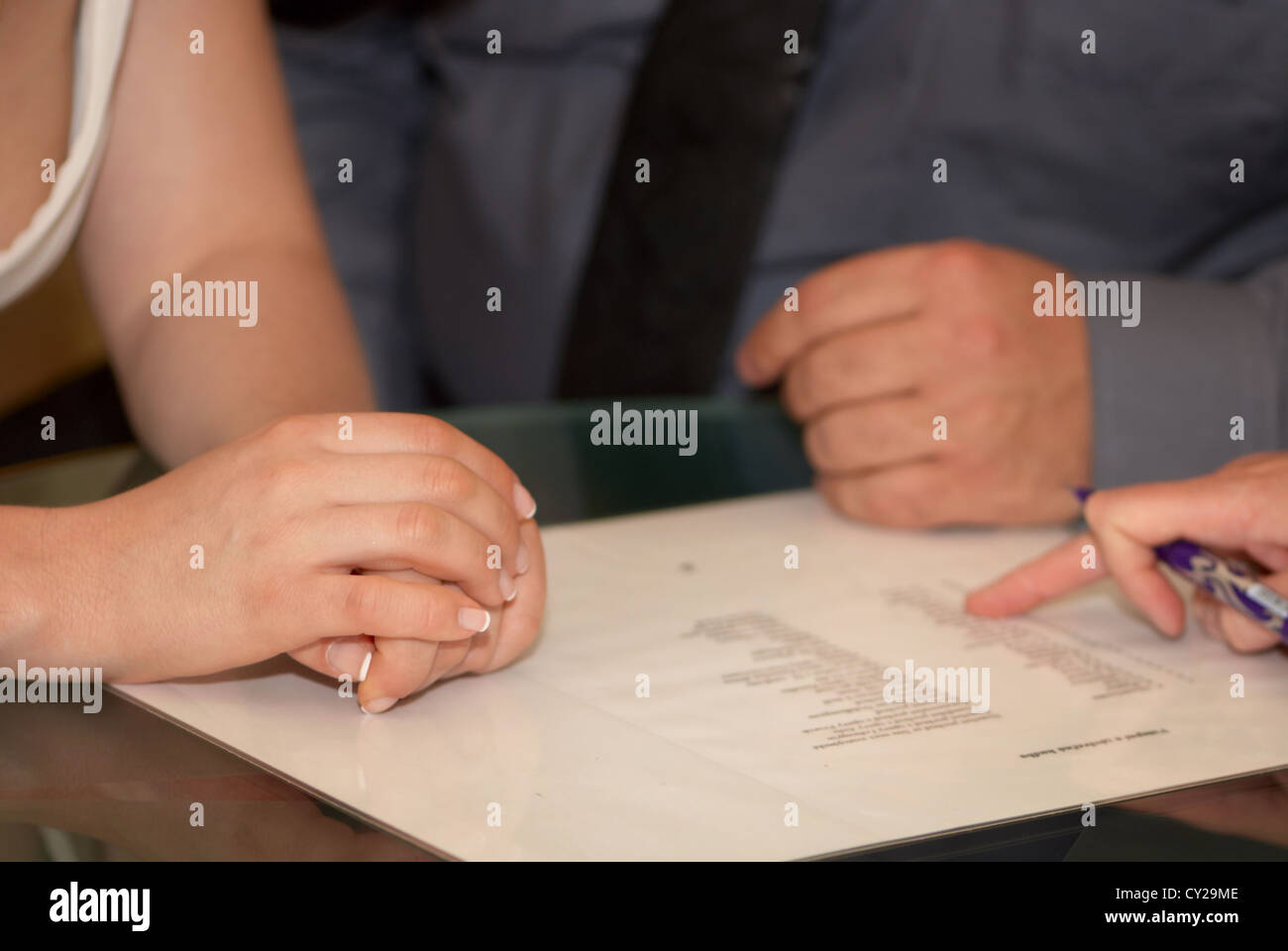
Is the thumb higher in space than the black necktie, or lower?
lower

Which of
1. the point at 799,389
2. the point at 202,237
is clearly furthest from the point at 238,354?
the point at 799,389

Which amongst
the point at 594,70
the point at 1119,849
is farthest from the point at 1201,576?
the point at 594,70

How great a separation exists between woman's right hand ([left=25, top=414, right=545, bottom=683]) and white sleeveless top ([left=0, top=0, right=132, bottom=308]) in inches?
9.3

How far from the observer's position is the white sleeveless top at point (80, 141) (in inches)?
27.6

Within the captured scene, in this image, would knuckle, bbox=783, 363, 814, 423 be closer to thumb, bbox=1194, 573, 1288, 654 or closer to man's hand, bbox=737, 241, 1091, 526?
man's hand, bbox=737, 241, 1091, 526

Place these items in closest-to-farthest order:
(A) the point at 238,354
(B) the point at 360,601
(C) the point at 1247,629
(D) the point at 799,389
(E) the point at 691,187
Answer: (B) the point at 360,601 → (C) the point at 1247,629 → (A) the point at 238,354 → (D) the point at 799,389 → (E) the point at 691,187

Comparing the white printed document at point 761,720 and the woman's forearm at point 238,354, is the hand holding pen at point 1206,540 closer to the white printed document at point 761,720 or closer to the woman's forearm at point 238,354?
the white printed document at point 761,720

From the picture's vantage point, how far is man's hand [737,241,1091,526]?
835 mm

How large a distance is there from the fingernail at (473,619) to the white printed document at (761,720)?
0.15 feet

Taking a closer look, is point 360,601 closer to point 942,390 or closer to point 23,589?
Result: point 23,589

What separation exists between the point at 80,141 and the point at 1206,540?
27.3 inches

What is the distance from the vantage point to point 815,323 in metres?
0.89

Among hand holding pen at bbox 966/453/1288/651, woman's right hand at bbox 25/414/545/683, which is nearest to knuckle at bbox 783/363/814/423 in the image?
hand holding pen at bbox 966/453/1288/651

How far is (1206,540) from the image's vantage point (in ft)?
2.09
